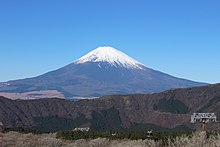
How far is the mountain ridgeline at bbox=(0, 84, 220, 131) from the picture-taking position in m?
136

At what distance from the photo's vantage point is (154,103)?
164250 millimetres

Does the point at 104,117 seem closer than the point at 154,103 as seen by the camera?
Yes

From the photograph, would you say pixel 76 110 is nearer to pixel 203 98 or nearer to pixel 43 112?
pixel 43 112

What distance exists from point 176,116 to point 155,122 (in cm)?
787

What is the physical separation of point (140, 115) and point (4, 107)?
4992cm

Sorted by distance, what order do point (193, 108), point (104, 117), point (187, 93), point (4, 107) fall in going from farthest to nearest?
point (187, 93)
point (193, 108)
point (104, 117)
point (4, 107)

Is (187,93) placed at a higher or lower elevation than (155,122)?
higher

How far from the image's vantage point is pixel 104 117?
146 meters

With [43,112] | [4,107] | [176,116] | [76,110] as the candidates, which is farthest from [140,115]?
[4,107]

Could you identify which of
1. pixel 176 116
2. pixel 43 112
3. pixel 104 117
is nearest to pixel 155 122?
pixel 176 116

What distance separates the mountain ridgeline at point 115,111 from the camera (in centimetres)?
13612

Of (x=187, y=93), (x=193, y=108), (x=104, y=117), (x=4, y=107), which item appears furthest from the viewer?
(x=187, y=93)

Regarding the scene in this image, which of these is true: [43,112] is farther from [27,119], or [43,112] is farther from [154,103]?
[154,103]

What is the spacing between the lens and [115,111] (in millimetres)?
150125
